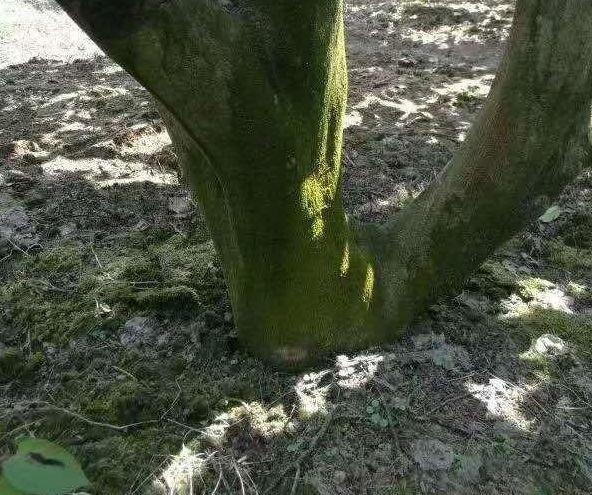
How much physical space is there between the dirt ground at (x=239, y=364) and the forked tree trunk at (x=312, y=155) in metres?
0.25

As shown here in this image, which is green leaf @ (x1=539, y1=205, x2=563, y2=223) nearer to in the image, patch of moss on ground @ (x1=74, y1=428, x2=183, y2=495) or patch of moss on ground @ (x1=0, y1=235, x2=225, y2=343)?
patch of moss on ground @ (x1=0, y1=235, x2=225, y2=343)

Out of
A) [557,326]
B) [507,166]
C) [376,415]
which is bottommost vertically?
[557,326]

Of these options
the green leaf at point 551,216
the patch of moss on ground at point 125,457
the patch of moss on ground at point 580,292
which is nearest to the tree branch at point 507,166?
the patch of moss on ground at point 580,292

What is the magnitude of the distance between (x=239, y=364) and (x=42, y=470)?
1.25 meters

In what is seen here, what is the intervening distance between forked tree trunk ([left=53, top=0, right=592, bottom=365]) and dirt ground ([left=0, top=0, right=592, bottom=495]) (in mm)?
248

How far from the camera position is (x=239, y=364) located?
2.19 m

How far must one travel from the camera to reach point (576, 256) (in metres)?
3.05

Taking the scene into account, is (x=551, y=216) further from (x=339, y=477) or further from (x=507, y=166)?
(x=339, y=477)

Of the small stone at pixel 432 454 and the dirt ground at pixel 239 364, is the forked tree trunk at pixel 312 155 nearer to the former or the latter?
the dirt ground at pixel 239 364

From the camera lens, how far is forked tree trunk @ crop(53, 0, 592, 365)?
1.36m

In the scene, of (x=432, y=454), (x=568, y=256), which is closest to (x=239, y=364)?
(x=432, y=454)

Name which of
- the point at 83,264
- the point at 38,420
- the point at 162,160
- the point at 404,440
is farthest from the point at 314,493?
the point at 162,160

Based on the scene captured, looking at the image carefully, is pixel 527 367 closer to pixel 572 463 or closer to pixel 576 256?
pixel 572 463

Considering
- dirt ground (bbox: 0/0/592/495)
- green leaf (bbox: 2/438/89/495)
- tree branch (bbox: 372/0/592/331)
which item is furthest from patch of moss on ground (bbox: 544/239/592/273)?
green leaf (bbox: 2/438/89/495)
